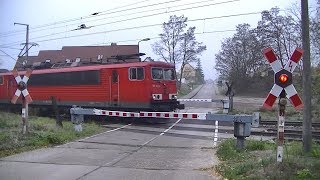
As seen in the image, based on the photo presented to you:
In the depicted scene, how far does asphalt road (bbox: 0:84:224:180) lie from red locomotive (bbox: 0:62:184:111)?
5.12 metres

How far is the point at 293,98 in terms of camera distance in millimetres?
8203

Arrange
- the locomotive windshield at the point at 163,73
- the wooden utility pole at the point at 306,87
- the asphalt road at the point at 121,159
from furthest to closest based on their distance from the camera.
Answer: the locomotive windshield at the point at 163,73, the asphalt road at the point at 121,159, the wooden utility pole at the point at 306,87

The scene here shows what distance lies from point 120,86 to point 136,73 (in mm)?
1177

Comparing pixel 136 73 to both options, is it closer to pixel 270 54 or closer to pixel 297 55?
pixel 270 54

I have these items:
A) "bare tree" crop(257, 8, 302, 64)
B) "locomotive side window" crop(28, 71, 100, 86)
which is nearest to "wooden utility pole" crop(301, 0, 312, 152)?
"locomotive side window" crop(28, 71, 100, 86)

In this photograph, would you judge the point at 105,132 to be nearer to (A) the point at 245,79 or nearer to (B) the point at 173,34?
(B) the point at 173,34

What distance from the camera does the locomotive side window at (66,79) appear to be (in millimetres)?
24566

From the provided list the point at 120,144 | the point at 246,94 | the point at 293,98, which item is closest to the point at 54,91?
the point at 120,144

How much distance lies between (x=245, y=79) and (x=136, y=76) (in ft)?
163

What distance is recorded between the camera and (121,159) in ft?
37.1

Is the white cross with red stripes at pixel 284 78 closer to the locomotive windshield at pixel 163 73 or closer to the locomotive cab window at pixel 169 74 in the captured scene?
the locomotive windshield at pixel 163 73

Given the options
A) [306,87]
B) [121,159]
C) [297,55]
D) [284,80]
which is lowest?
[121,159]

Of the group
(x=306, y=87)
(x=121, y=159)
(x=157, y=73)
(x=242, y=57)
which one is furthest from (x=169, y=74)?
(x=242, y=57)

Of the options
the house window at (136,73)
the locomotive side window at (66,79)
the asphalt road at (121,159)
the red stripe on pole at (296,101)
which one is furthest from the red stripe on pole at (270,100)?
the locomotive side window at (66,79)
